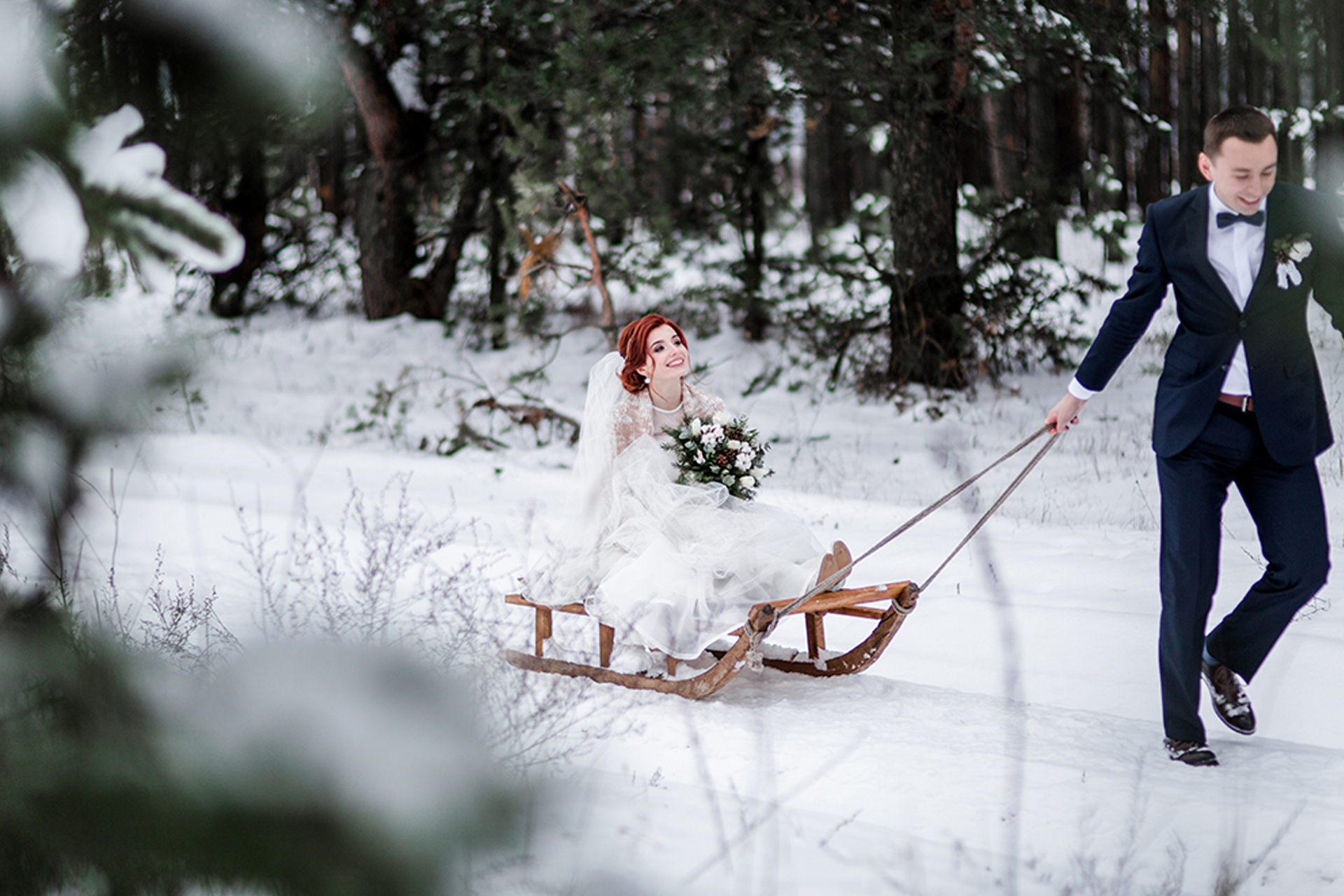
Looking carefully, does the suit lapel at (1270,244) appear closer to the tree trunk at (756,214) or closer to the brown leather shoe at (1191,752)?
the brown leather shoe at (1191,752)

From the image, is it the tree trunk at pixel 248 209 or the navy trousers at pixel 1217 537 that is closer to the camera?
the tree trunk at pixel 248 209

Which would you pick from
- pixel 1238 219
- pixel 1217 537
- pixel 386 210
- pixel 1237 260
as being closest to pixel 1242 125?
pixel 1238 219

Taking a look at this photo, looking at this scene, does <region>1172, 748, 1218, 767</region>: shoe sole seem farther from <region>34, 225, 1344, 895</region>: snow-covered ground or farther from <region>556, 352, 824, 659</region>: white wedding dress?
<region>556, 352, 824, 659</region>: white wedding dress

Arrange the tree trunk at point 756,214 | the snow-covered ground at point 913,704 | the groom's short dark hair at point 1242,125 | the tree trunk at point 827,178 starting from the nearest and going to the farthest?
the snow-covered ground at point 913,704 < the groom's short dark hair at point 1242,125 < the tree trunk at point 756,214 < the tree trunk at point 827,178

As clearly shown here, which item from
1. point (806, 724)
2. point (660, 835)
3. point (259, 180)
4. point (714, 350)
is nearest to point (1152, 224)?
point (806, 724)

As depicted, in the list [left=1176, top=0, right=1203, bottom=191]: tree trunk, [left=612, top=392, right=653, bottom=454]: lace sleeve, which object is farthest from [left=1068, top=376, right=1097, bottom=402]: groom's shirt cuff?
[left=1176, top=0, right=1203, bottom=191]: tree trunk

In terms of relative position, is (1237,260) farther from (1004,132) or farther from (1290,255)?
(1004,132)

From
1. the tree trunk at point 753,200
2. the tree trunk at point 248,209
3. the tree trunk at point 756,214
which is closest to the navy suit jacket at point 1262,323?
the tree trunk at point 248,209

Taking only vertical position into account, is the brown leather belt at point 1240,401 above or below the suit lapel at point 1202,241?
below

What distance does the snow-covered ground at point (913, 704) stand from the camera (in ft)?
3.27

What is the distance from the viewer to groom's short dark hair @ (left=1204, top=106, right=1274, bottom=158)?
308 centimetres

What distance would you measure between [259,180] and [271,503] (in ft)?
22.8

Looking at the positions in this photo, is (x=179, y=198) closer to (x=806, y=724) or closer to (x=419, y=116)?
(x=806, y=724)

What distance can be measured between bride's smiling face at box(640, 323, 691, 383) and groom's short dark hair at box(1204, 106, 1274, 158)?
2.05 meters
